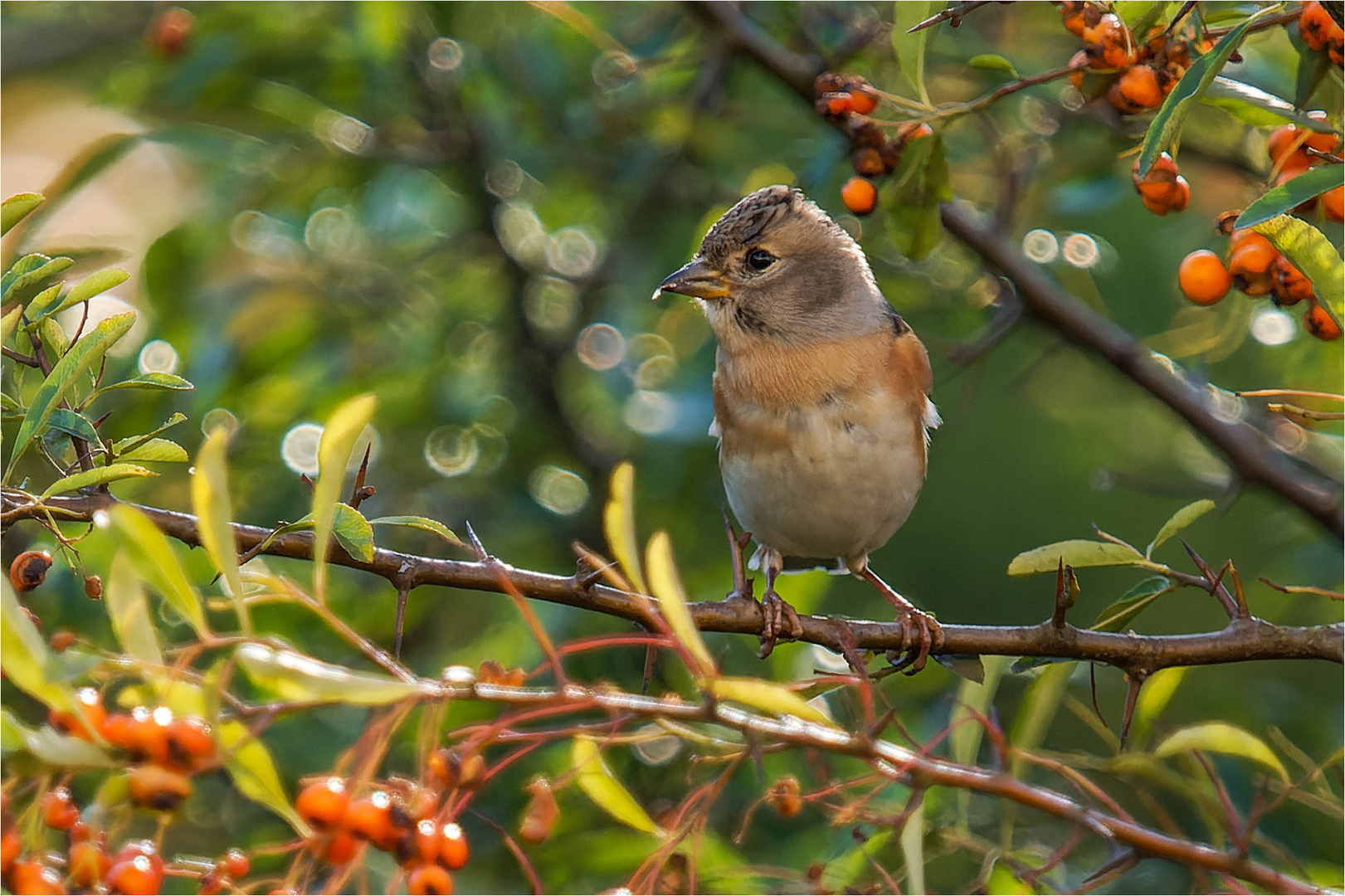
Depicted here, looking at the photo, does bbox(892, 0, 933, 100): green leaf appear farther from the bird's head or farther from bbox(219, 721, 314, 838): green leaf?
bbox(219, 721, 314, 838): green leaf

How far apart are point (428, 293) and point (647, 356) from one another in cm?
90

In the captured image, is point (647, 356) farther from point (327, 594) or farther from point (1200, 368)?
point (1200, 368)

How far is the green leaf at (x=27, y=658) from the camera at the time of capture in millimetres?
1536

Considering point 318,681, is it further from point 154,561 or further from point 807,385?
point 807,385

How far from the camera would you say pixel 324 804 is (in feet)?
5.29

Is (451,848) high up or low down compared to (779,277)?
up

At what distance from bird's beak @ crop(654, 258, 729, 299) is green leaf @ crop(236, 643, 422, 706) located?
8.72 feet

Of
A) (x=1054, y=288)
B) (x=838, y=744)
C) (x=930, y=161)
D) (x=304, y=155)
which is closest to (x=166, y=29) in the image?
(x=304, y=155)

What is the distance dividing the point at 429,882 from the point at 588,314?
3490 mm

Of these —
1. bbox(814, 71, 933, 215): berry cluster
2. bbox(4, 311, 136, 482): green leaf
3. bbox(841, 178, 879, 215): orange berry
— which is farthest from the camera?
bbox(841, 178, 879, 215): orange berry

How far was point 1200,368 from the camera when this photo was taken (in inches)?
161

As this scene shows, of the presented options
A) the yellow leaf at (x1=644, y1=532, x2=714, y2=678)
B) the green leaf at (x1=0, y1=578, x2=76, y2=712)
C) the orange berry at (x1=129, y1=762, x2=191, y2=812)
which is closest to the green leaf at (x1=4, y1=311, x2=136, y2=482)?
the green leaf at (x1=0, y1=578, x2=76, y2=712)

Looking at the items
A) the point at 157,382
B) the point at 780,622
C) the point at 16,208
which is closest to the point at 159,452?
the point at 157,382

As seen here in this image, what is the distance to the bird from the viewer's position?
3988 mm
